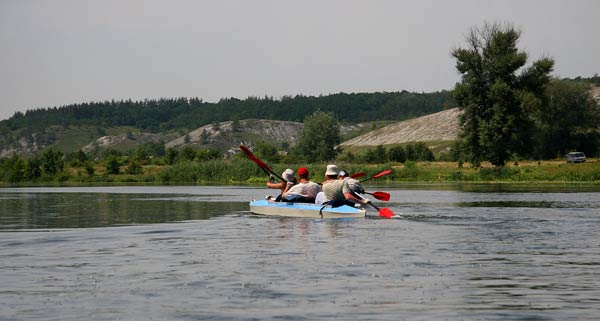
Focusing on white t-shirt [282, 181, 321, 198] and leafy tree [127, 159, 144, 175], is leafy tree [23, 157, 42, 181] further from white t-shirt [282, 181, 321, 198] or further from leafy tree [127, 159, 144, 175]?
white t-shirt [282, 181, 321, 198]

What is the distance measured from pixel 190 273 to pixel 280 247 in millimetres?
4399

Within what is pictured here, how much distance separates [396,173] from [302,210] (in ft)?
163

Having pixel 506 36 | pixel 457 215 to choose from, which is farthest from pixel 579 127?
pixel 457 215

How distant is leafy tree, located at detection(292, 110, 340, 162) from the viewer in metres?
117

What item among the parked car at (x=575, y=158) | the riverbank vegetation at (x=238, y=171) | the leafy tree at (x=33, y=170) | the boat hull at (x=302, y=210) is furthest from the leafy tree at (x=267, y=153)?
the boat hull at (x=302, y=210)

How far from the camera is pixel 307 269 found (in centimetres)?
1562

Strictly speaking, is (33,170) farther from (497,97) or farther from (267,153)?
(497,97)

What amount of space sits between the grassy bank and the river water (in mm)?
41346

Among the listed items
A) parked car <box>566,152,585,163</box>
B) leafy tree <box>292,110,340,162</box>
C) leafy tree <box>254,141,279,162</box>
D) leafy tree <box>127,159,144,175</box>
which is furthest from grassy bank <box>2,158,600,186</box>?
leafy tree <box>292,110,340,162</box>

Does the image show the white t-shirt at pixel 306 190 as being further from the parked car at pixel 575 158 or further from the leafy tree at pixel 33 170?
the leafy tree at pixel 33 170

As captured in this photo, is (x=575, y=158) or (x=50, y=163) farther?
(x=50, y=163)

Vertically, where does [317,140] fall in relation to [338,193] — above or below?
above

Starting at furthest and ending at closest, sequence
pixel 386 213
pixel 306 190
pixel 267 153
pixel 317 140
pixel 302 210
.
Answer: pixel 317 140 → pixel 267 153 → pixel 306 190 → pixel 302 210 → pixel 386 213

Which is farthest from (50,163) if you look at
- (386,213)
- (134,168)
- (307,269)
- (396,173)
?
(307,269)
